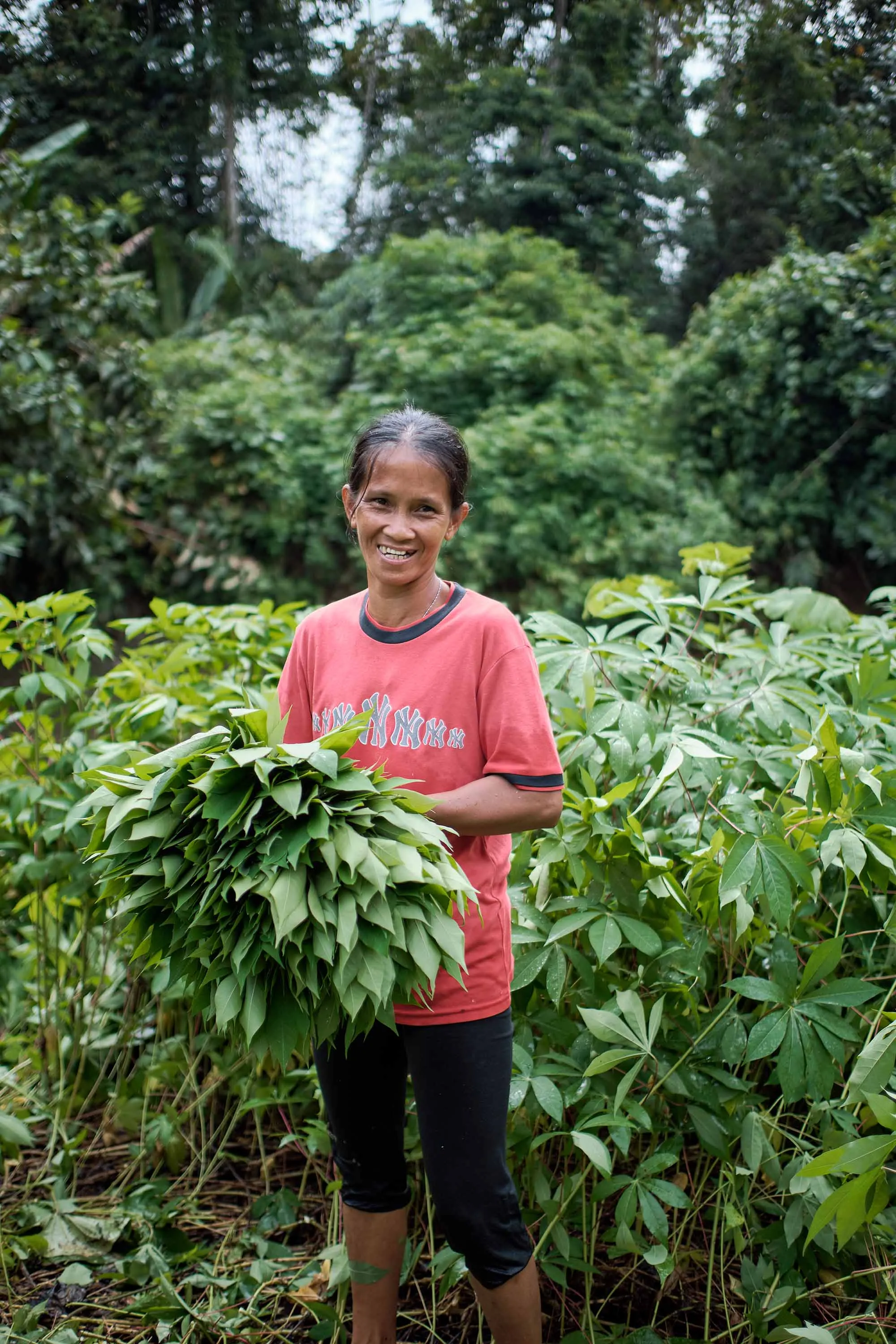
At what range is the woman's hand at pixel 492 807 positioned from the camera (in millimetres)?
1303

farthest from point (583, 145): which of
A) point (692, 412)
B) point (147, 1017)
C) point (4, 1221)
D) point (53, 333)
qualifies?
point (4, 1221)

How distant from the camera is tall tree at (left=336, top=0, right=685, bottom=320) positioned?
686cm

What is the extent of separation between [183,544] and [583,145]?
4.58 metres

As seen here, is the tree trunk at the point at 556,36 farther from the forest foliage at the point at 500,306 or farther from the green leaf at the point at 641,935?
the green leaf at the point at 641,935

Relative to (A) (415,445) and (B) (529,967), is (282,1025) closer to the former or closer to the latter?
(B) (529,967)

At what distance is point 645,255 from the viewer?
7668 mm

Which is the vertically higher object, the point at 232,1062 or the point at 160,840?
the point at 160,840

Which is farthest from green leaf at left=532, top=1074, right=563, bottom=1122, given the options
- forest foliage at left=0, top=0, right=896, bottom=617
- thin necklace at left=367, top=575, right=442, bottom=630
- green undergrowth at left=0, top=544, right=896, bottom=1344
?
forest foliage at left=0, top=0, right=896, bottom=617

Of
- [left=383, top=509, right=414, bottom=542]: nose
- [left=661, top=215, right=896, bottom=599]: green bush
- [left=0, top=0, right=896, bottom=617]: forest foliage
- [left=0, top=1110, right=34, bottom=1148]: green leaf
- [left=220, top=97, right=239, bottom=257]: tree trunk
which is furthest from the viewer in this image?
[left=220, top=97, right=239, bottom=257]: tree trunk

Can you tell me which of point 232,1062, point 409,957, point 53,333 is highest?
point 53,333

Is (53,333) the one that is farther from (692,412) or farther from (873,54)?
(873,54)

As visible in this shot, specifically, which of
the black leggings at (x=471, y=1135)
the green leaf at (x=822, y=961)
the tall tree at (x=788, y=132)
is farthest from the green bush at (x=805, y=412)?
the black leggings at (x=471, y=1135)

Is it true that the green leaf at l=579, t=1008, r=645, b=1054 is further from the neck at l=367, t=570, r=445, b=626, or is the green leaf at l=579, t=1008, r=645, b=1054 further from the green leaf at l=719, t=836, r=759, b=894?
the neck at l=367, t=570, r=445, b=626

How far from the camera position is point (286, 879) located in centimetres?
114
